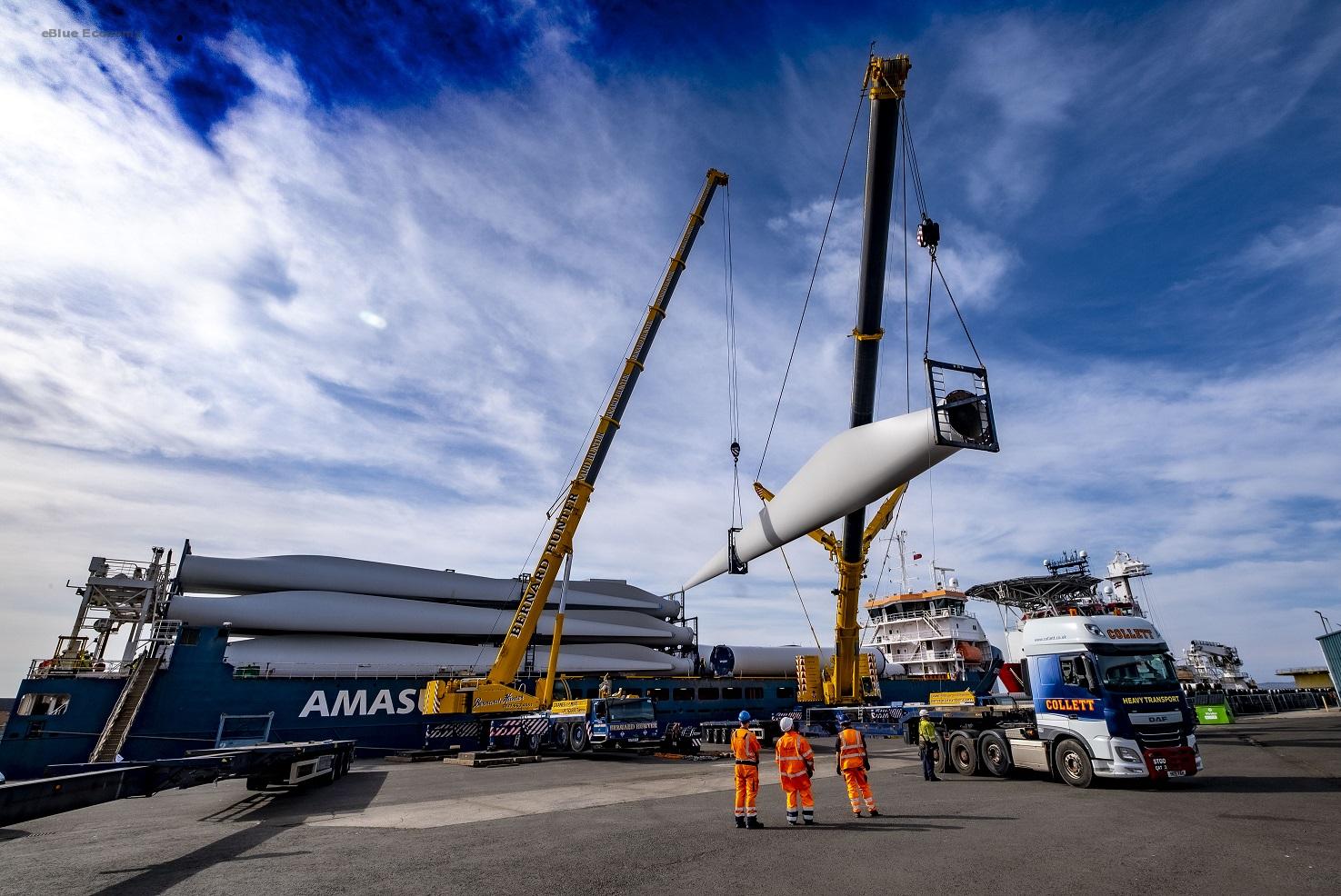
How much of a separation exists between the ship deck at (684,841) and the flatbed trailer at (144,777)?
598 mm

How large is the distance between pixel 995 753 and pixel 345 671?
24.9 m

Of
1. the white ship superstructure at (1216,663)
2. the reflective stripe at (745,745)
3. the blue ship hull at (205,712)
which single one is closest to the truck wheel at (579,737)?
the blue ship hull at (205,712)

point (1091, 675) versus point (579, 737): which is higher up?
point (1091, 675)

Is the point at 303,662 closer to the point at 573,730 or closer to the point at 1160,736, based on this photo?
the point at 573,730

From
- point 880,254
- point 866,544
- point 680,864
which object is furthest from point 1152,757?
point 866,544

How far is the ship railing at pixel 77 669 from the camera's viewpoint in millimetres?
21542

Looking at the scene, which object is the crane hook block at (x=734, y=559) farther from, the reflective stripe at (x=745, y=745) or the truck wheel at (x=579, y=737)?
the reflective stripe at (x=745, y=745)

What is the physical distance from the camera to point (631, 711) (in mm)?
20625

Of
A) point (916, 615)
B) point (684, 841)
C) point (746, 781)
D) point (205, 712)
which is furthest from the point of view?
point (916, 615)

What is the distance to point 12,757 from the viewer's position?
2019 centimetres

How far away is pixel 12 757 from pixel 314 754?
1573 centimetres

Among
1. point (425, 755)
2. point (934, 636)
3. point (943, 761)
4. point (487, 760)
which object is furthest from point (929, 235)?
point (934, 636)

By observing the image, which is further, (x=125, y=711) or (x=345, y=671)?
(x=345, y=671)

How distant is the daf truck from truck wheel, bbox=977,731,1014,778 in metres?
0.02
